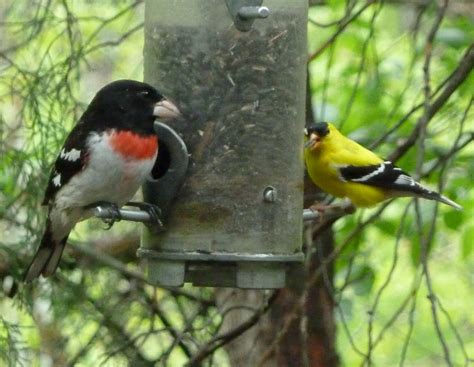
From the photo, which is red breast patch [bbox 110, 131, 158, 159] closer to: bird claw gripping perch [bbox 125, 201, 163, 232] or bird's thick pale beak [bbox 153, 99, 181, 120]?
bird's thick pale beak [bbox 153, 99, 181, 120]

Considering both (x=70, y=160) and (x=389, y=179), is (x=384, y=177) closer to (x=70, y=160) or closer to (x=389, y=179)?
(x=389, y=179)

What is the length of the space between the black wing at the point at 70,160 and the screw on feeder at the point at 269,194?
2.23ft

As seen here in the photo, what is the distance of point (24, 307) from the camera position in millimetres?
5422

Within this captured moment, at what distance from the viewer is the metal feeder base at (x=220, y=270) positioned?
168 inches

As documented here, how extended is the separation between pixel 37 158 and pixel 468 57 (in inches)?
73.2

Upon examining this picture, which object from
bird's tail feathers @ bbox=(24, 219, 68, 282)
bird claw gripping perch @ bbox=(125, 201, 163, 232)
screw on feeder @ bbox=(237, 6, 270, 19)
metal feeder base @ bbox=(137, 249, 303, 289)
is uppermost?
screw on feeder @ bbox=(237, 6, 270, 19)

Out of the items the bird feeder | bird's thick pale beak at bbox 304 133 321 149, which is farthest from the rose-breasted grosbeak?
bird's thick pale beak at bbox 304 133 321 149

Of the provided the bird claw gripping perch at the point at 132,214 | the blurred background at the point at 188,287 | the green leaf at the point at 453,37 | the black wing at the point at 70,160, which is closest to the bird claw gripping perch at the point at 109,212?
the bird claw gripping perch at the point at 132,214

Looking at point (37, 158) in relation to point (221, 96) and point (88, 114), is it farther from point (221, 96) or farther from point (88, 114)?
point (221, 96)

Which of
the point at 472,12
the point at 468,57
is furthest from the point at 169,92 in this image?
the point at 472,12

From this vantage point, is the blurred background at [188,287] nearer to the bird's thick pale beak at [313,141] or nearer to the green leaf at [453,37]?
the green leaf at [453,37]

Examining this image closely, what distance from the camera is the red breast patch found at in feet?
14.1

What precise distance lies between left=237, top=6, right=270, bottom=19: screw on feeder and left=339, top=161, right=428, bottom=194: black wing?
119 cm

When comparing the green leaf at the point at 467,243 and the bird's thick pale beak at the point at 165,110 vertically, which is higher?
the bird's thick pale beak at the point at 165,110
